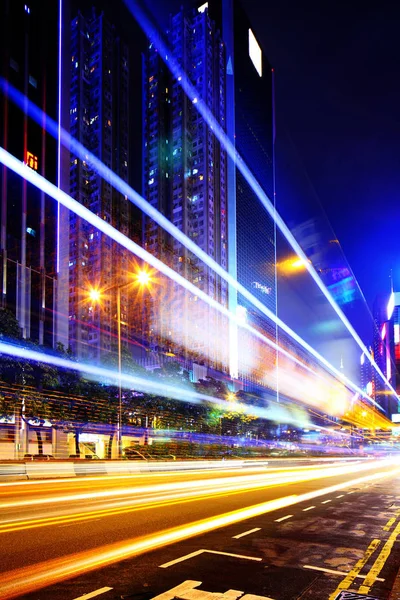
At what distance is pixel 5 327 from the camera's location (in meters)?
34.8

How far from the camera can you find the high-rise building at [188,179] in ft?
500

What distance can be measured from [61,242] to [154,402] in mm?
44069

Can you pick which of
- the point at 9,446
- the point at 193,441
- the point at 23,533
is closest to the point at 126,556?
the point at 23,533

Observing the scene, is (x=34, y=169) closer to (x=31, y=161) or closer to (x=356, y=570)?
(x=31, y=161)

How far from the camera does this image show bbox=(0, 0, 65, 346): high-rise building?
60906mm

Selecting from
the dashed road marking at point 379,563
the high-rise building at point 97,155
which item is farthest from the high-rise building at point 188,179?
the dashed road marking at point 379,563

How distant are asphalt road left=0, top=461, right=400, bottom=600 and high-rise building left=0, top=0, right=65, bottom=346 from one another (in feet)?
151

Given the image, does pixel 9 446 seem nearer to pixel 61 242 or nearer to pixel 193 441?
pixel 193 441

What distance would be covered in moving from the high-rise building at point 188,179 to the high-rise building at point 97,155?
1188 centimetres

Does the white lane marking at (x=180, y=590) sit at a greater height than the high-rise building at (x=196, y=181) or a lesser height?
lesser

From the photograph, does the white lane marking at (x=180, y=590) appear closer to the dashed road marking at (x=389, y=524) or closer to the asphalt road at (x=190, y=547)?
the asphalt road at (x=190, y=547)

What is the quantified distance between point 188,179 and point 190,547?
15189 centimetres

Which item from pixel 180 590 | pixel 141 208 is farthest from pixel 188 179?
pixel 180 590

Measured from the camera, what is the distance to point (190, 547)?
30.9ft
